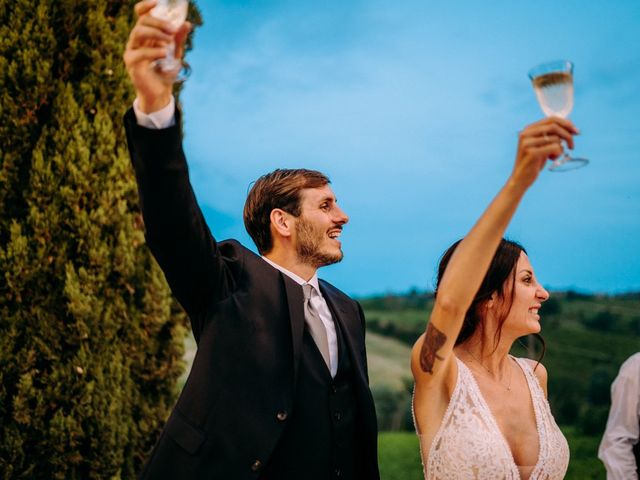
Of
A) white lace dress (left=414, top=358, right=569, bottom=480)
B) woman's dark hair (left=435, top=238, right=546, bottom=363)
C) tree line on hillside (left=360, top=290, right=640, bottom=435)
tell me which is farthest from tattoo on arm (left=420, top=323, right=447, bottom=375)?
tree line on hillside (left=360, top=290, right=640, bottom=435)

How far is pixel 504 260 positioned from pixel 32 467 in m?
3.03

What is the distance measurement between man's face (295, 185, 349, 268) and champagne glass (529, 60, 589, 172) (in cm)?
146

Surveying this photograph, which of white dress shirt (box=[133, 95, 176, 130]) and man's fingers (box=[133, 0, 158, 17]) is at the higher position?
man's fingers (box=[133, 0, 158, 17])

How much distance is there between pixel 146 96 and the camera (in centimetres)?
208

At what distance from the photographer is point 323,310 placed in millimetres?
3148

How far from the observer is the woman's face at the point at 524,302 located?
309 cm

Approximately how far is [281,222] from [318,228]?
199 millimetres

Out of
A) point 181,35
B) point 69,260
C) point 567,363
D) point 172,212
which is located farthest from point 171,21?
point 567,363

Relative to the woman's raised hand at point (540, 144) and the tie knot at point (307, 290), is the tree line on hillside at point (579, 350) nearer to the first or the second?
the tie knot at point (307, 290)

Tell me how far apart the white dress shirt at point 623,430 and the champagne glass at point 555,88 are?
9.02 feet

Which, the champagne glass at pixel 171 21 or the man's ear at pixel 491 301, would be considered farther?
the man's ear at pixel 491 301

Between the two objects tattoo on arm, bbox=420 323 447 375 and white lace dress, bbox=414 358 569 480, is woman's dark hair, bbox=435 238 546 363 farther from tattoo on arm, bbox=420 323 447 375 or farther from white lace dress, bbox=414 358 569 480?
tattoo on arm, bbox=420 323 447 375

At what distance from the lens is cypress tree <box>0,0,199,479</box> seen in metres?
4.20

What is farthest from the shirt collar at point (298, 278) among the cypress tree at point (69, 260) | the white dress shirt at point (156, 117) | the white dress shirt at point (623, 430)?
the white dress shirt at point (623, 430)
